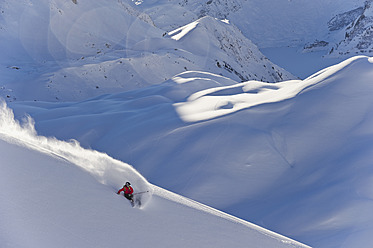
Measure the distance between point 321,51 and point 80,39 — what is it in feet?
235

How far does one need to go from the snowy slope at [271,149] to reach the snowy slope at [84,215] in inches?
90.9

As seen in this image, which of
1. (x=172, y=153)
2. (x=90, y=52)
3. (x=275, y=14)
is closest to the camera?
(x=172, y=153)

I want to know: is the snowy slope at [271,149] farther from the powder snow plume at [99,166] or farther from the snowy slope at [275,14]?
the snowy slope at [275,14]

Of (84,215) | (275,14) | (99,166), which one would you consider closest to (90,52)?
(99,166)

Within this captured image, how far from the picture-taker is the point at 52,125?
11555 millimetres

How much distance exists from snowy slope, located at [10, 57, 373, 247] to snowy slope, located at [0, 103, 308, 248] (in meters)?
2.31

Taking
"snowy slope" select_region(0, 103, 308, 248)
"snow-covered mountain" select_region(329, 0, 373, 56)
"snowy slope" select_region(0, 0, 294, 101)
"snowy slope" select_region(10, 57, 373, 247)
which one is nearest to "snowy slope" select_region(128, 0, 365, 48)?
"snow-covered mountain" select_region(329, 0, 373, 56)

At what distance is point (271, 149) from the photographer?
817cm

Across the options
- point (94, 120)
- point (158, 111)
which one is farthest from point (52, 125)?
point (158, 111)

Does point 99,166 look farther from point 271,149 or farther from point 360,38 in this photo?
point 360,38

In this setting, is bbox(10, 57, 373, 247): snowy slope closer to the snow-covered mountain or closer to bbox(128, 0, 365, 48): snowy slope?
the snow-covered mountain

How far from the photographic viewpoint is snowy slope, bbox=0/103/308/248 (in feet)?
9.61

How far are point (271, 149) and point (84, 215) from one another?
5742 mm

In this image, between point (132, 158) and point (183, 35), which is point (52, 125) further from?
point (183, 35)
